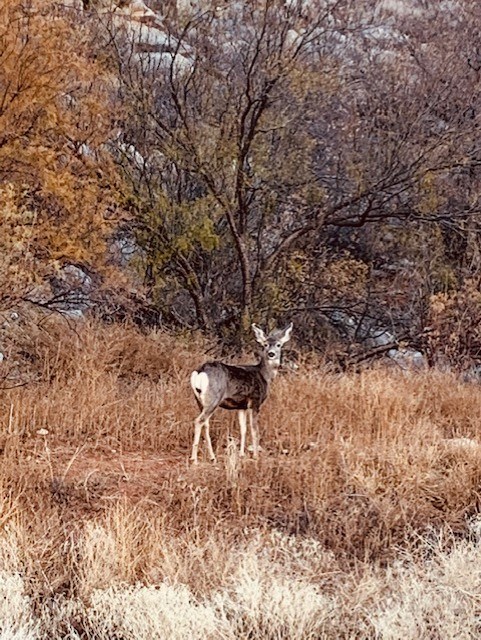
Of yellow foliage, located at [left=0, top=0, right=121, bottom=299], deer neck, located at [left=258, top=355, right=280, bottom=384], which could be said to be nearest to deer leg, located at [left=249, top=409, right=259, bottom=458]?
deer neck, located at [left=258, top=355, right=280, bottom=384]

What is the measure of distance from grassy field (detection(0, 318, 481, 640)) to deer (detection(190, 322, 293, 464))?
29 cm

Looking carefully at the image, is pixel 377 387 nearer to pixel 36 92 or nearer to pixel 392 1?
pixel 36 92

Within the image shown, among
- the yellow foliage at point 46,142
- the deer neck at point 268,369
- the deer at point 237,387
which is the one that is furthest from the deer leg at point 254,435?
the yellow foliage at point 46,142

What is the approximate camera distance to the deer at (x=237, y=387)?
279 inches

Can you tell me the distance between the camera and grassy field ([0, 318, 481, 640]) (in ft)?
14.5

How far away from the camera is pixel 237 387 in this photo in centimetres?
742

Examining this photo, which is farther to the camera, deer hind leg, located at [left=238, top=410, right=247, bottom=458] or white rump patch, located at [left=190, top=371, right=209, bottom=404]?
deer hind leg, located at [left=238, top=410, right=247, bottom=458]

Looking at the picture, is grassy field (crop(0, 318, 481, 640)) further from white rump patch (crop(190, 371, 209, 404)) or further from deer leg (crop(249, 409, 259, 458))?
white rump patch (crop(190, 371, 209, 404))

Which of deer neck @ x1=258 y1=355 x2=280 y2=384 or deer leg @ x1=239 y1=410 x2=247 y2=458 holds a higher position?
deer neck @ x1=258 y1=355 x2=280 y2=384

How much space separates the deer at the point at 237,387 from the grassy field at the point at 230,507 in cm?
29

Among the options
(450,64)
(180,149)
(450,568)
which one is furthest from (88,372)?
(450,64)

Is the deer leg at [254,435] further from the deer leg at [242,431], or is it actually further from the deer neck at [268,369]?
the deer neck at [268,369]

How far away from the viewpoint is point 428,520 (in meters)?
6.10

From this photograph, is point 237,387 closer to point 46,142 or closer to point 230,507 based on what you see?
point 230,507
